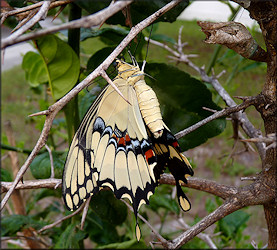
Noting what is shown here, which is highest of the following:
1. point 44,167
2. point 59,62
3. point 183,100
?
point 59,62

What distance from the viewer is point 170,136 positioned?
0.64 meters

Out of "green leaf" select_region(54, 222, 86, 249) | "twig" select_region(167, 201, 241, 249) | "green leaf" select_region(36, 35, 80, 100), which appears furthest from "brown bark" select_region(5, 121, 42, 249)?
"twig" select_region(167, 201, 241, 249)

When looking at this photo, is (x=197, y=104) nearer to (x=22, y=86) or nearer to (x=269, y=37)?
(x=269, y=37)

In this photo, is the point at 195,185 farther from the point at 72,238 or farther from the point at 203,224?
the point at 72,238

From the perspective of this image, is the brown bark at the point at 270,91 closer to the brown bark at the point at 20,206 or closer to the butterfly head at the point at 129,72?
the butterfly head at the point at 129,72

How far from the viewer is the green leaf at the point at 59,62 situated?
763 mm

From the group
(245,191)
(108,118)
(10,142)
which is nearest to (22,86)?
(10,142)

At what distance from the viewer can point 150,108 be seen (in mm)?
669

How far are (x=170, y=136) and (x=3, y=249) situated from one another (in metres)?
1.54

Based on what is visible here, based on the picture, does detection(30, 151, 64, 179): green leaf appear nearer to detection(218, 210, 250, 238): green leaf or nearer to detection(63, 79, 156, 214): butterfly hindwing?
detection(63, 79, 156, 214): butterfly hindwing

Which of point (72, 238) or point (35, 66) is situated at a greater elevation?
point (35, 66)

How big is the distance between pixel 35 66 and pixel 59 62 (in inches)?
16.2

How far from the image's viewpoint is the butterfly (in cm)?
69

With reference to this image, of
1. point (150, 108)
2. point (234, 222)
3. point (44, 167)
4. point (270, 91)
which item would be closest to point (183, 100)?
point (150, 108)
